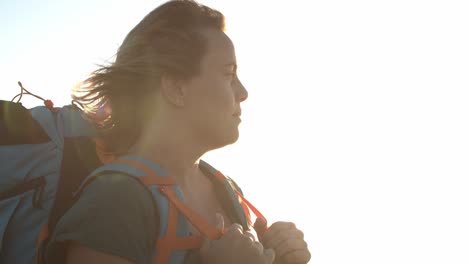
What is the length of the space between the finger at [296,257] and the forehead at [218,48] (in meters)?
1.41

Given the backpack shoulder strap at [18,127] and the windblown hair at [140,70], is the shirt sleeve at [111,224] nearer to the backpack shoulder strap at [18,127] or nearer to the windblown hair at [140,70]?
the backpack shoulder strap at [18,127]

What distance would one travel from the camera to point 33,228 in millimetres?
2465

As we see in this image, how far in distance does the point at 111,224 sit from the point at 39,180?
70cm

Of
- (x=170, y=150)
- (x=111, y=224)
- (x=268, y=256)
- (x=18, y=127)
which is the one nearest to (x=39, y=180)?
(x=18, y=127)

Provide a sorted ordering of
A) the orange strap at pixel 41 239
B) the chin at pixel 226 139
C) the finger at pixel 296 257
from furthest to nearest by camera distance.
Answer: the chin at pixel 226 139
the finger at pixel 296 257
the orange strap at pixel 41 239

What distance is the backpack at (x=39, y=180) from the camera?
7.85ft

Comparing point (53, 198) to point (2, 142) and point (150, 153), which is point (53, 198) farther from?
point (150, 153)

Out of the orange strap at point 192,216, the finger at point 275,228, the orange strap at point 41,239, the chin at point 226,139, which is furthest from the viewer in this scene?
the chin at point 226,139

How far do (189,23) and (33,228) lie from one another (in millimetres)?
1802

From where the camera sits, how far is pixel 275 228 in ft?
9.70

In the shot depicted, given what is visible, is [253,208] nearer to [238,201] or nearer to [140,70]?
[238,201]

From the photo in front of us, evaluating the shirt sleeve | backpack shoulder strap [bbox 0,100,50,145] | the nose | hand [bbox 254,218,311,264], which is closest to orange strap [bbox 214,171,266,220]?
hand [bbox 254,218,311,264]

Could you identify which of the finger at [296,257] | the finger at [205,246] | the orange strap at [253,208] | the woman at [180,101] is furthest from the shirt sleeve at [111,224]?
the orange strap at [253,208]

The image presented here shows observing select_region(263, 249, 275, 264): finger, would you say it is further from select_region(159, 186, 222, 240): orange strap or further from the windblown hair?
the windblown hair
